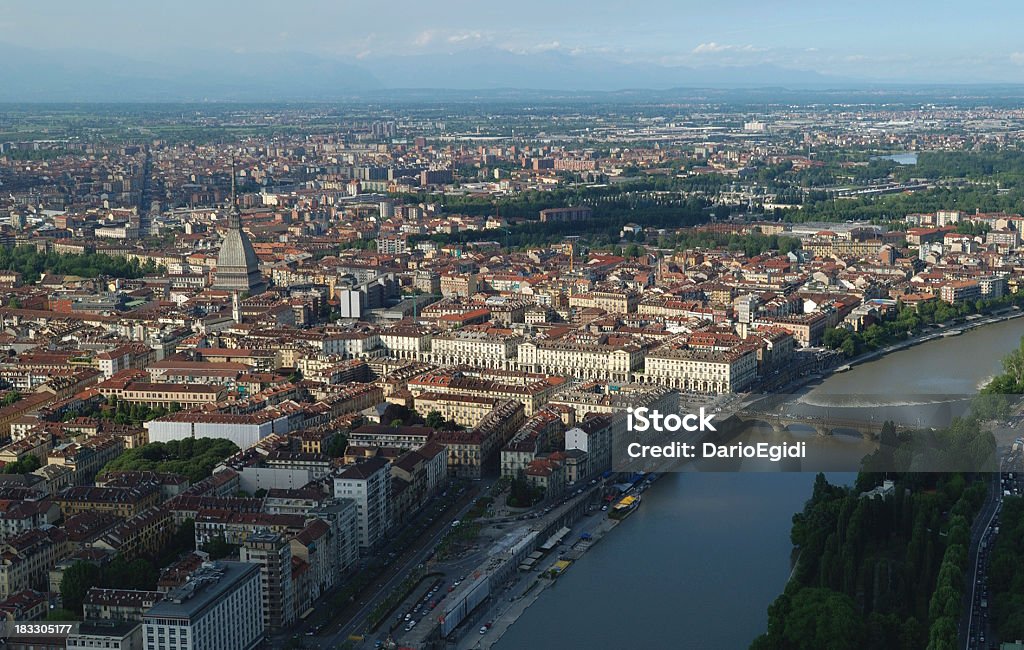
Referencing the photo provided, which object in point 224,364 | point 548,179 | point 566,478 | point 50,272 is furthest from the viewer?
point 548,179

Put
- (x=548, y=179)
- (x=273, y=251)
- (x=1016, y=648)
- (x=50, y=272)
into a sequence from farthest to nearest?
(x=548, y=179)
(x=273, y=251)
(x=50, y=272)
(x=1016, y=648)

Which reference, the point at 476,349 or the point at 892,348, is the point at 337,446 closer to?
the point at 476,349

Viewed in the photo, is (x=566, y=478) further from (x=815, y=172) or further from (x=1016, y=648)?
(x=815, y=172)

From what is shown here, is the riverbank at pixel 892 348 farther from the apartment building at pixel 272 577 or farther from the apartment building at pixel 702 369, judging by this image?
the apartment building at pixel 272 577

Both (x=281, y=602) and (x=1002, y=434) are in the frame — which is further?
(x=1002, y=434)

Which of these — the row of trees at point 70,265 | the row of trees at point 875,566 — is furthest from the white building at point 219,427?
the row of trees at point 70,265

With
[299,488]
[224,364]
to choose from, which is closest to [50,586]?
[299,488]
